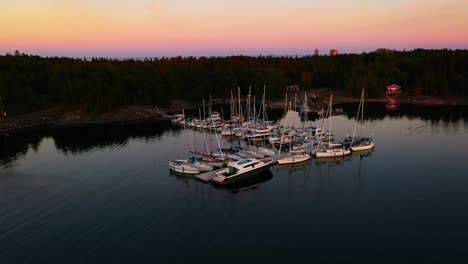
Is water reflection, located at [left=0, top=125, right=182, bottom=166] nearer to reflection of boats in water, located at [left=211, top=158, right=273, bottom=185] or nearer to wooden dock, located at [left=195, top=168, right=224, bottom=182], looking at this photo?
wooden dock, located at [left=195, top=168, right=224, bottom=182]

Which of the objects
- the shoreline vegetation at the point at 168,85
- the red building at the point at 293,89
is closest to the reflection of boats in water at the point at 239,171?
the shoreline vegetation at the point at 168,85

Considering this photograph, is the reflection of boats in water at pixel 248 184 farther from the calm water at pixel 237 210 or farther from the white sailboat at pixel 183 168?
the white sailboat at pixel 183 168

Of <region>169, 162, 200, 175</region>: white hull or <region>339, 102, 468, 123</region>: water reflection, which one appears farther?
<region>339, 102, 468, 123</region>: water reflection

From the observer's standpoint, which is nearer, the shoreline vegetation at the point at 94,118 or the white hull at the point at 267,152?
the white hull at the point at 267,152

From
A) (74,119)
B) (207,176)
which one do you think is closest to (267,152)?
(207,176)

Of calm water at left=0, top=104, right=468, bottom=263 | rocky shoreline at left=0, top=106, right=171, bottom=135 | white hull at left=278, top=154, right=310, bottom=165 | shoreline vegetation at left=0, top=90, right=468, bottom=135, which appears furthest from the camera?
shoreline vegetation at left=0, top=90, right=468, bottom=135

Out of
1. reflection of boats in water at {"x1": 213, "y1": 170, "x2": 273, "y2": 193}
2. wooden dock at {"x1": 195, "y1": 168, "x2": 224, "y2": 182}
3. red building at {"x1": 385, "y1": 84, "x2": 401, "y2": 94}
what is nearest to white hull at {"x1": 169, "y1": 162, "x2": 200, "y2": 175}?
wooden dock at {"x1": 195, "y1": 168, "x2": 224, "y2": 182}

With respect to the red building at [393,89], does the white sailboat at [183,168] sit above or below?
below

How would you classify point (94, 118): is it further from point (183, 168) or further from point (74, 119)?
point (183, 168)
